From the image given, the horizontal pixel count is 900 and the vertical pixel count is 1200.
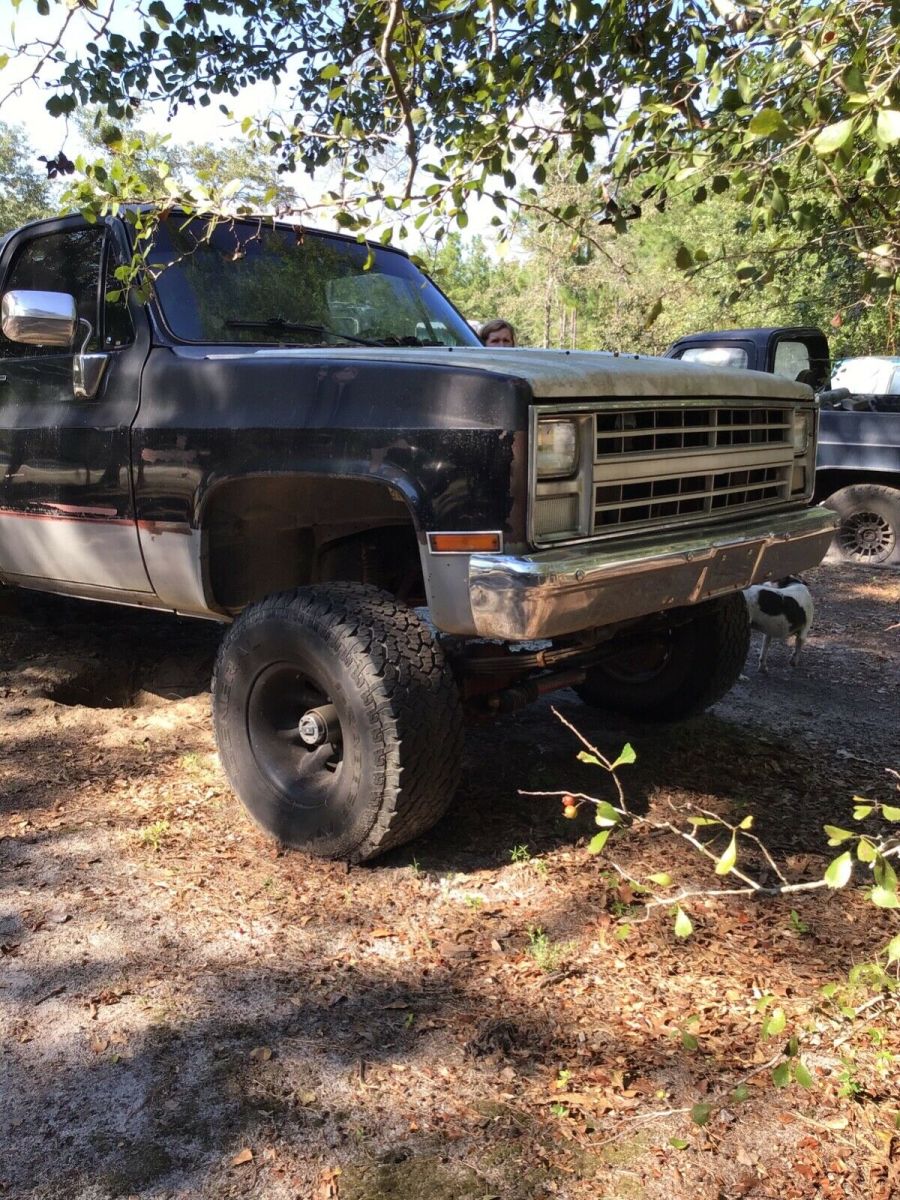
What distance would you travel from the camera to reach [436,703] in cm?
298

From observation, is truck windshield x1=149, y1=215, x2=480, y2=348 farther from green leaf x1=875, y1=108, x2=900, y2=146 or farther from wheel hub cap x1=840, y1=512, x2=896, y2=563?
wheel hub cap x1=840, y1=512, x2=896, y2=563

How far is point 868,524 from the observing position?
8930 mm

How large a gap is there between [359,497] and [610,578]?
3.15 feet

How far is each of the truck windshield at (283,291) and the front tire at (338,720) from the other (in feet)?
3.81

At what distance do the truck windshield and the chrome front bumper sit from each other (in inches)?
51.7

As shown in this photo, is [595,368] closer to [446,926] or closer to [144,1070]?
[446,926]

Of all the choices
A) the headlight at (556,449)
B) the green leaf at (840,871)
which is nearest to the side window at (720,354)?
the headlight at (556,449)

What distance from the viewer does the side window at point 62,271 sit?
394cm

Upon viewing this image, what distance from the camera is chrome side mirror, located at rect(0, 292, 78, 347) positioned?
11.3 feet

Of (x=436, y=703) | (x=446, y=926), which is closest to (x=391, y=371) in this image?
(x=436, y=703)

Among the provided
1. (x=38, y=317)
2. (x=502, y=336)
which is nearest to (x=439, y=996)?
(x=38, y=317)

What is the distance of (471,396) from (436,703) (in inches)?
35.9

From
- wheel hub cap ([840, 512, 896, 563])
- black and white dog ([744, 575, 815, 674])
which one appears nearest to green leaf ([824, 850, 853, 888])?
black and white dog ([744, 575, 815, 674])

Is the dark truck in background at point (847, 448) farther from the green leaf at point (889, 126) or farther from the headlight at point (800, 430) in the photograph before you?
the green leaf at point (889, 126)
